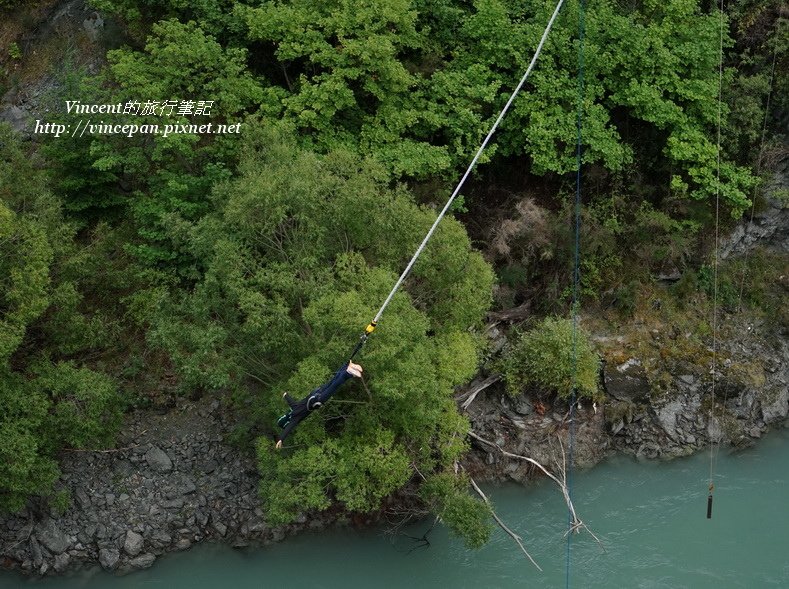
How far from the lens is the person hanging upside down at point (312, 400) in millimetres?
11528

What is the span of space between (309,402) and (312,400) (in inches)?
2.4

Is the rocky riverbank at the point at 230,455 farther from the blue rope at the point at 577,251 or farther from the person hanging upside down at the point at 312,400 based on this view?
the person hanging upside down at the point at 312,400

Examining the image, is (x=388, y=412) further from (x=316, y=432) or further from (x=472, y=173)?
(x=472, y=173)

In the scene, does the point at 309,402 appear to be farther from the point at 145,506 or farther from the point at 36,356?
the point at 36,356

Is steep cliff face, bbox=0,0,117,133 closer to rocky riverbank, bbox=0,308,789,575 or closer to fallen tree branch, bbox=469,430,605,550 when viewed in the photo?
rocky riverbank, bbox=0,308,789,575

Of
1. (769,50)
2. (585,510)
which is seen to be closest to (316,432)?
(585,510)

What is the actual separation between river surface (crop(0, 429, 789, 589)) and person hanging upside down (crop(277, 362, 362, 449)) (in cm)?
337

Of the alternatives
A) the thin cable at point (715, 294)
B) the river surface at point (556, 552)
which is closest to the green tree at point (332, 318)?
the river surface at point (556, 552)

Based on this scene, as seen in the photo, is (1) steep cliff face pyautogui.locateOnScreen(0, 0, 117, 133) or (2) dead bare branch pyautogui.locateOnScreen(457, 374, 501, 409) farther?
(1) steep cliff face pyautogui.locateOnScreen(0, 0, 117, 133)

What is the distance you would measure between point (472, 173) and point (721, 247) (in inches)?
206

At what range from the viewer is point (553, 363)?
52.5ft

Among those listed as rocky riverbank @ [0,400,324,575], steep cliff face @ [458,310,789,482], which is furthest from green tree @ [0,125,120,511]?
steep cliff face @ [458,310,789,482]

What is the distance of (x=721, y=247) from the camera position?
1800 centimetres

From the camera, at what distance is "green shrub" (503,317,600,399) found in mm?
16016
